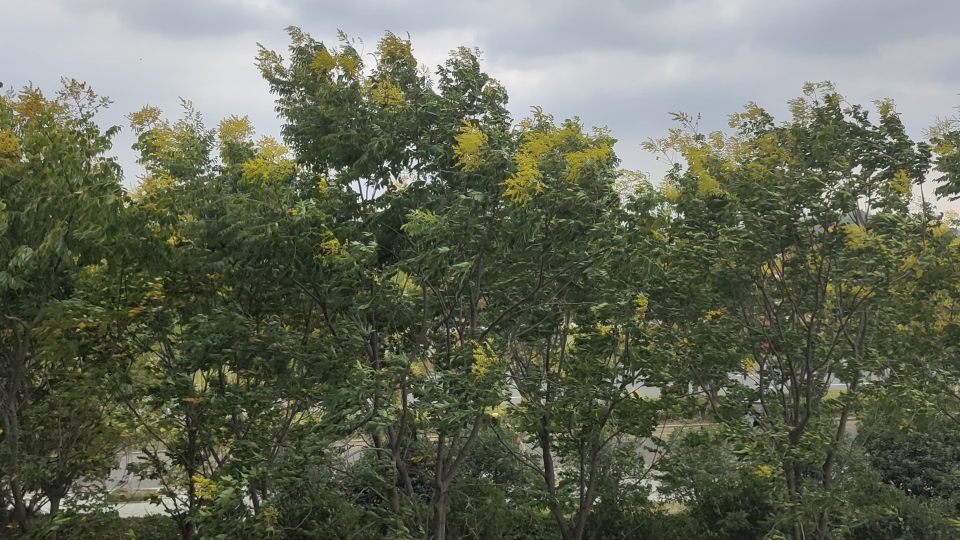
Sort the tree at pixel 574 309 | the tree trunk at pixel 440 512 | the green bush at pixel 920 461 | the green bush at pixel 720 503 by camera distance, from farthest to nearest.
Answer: the green bush at pixel 920 461 < the green bush at pixel 720 503 < the tree trunk at pixel 440 512 < the tree at pixel 574 309

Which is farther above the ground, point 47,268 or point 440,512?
point 47,268

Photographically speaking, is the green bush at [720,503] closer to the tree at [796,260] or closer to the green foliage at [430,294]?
the green foliage at [430,294]

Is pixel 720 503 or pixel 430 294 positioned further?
pixel 720 503

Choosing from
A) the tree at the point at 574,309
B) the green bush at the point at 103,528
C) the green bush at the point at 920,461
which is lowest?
the green bush at the point at 920,461

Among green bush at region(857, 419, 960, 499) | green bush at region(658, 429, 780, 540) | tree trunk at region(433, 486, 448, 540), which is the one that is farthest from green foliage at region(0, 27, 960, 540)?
green bush at region(857, 419, 960, 499)

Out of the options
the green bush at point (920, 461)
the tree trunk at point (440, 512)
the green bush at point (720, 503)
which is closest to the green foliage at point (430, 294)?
the tree trunk at point (440, 512)

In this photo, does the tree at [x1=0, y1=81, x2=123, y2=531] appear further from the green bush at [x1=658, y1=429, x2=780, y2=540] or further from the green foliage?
the green bush at [x1=658, y1=429, x2=780, y2=540]

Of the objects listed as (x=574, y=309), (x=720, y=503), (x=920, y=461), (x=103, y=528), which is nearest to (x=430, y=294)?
(x=574, y=309)

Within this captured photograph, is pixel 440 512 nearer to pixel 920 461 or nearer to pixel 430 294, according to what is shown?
pixel 430 294

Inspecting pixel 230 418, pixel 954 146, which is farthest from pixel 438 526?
pixel 954 146

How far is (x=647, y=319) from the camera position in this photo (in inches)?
209

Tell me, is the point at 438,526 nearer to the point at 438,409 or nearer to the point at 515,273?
the point at 438,409

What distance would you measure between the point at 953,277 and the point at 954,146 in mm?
968

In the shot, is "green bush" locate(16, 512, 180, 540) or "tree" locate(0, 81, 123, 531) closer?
"tree" locate(0, 81, 123, 531)
